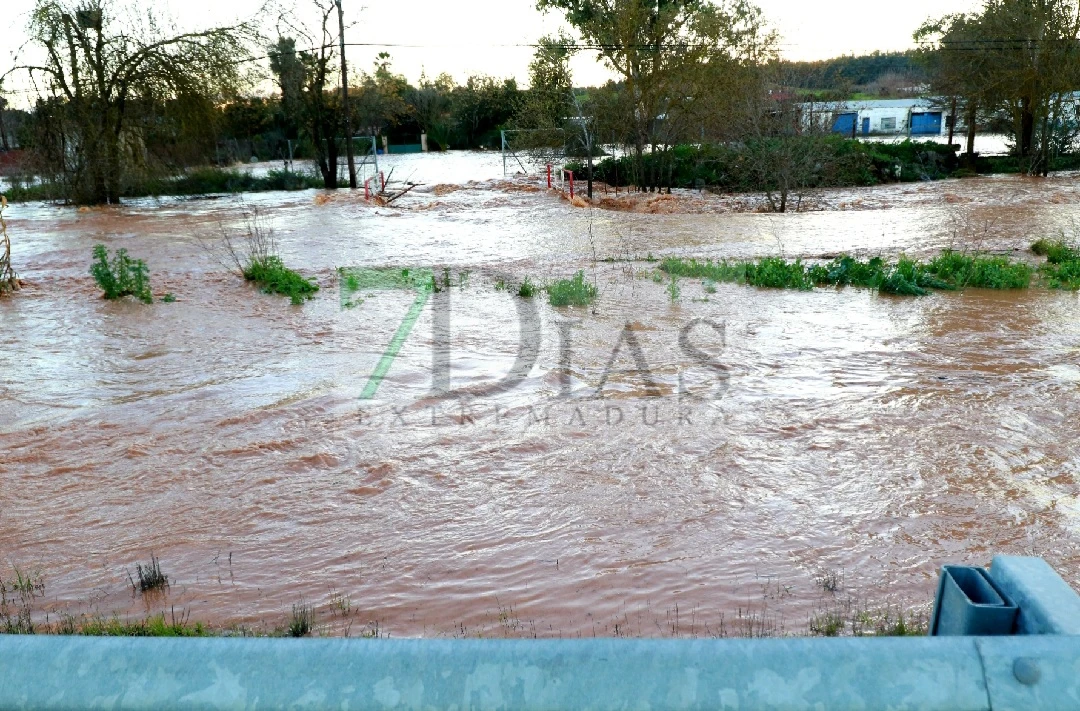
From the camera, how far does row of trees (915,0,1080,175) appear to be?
32.1 meters

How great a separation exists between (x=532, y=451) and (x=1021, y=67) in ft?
111

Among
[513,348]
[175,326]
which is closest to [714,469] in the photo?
[513,348]

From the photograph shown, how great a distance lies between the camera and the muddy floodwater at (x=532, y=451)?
4.51 m

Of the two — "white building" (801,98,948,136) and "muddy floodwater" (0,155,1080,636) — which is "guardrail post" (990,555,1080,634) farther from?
"white building" (801,98,948,136)

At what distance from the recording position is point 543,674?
135 cm

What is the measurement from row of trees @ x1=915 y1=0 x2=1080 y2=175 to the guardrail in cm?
Result: 3644

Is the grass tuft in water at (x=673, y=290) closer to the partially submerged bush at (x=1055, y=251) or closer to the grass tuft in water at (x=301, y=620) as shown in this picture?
the partially submerged bush at (x=1055, y=251)

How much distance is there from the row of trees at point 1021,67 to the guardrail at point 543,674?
36441mm

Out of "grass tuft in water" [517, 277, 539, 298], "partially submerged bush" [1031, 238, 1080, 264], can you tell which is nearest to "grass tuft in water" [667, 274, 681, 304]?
"grass tuft in water" [517, 277, 539, 298]

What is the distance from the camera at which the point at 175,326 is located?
10672mm

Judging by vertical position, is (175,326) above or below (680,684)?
below

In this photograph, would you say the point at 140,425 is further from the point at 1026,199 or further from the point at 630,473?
the point at 1026,199

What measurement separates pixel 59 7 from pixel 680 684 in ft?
107

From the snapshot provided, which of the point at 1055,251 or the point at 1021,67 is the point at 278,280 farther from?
the point at 1021,67
